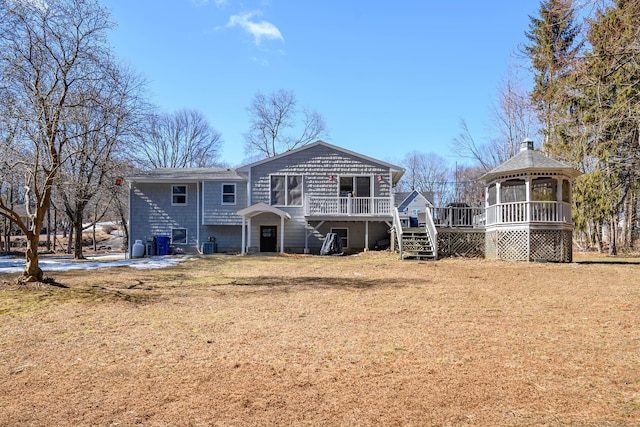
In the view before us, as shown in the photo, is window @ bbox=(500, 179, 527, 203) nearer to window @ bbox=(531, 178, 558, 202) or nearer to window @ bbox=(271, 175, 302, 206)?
window @ bbox=(531, 178, 558, 202)

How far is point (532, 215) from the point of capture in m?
14.8

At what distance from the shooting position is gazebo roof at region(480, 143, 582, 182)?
14689 millimetres

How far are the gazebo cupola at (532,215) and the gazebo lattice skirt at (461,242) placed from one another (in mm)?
504

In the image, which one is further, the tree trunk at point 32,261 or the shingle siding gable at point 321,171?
the shingle siding gable at point 321,171

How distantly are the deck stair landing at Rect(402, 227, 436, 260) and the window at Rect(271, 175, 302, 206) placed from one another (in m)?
6.14

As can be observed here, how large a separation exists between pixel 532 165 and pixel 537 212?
5.42 feet

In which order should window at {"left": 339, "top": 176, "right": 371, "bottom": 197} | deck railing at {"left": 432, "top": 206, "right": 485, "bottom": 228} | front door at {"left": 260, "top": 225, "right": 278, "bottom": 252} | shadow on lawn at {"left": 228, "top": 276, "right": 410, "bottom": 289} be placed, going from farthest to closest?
front door at {"left": 260, "top": 225, "right": 278, "bottom": 252} → window at {"left": 339, "top": 176, "right": 371, "bottom": 197} → deck railing at {"left": 432, "top": 206, "right": 485, "bottom": 228} → shadow on lawn at {"left": 228, "top": 276, "right": 410, "bottom": 289}

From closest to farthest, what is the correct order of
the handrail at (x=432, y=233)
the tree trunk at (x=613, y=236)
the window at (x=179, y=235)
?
the handrail at (x=432, y=233) → the tree trunk at (x=613, y=236) → the window at (x=179, y=235)

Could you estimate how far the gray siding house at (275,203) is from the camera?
65.8 feet

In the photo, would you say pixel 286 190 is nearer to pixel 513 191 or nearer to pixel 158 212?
pixel 158 212

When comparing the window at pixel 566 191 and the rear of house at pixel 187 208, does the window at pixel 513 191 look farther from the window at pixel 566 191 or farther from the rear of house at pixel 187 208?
the rear of house at pixel 187 208

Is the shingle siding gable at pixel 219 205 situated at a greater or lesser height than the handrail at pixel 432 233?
greater

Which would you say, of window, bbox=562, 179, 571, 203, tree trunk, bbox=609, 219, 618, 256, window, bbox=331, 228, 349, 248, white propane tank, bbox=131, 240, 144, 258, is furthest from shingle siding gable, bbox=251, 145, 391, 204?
tree trunk, bbox=609, 219, 618, 256

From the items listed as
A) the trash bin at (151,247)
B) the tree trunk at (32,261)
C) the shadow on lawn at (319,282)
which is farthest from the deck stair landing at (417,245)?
the trash bin at (151,247)
